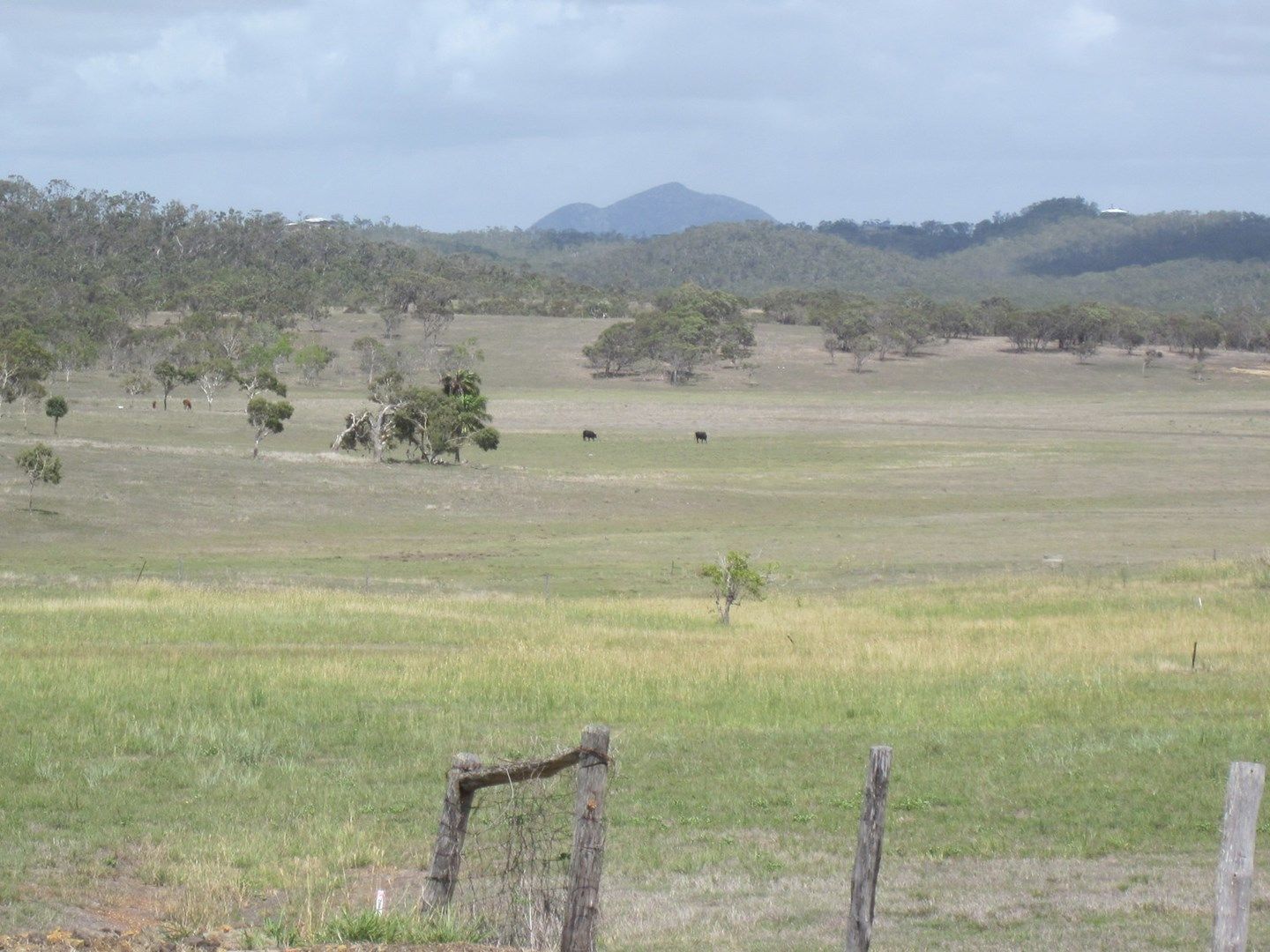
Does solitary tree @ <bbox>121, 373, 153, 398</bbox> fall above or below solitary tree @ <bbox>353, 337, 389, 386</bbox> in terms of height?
below

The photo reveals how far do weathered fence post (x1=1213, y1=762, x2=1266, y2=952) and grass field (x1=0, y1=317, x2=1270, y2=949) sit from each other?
99.6 inches

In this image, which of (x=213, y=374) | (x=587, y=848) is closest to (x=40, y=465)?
(x=587, y=848)

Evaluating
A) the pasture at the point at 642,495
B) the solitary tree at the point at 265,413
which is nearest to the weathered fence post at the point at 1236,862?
the pasture at the point at 642,495

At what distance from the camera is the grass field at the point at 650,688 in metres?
9.78

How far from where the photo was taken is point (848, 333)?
14638 centimetres

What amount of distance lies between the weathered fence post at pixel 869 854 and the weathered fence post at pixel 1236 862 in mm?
1435

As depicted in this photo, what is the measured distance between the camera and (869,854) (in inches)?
270

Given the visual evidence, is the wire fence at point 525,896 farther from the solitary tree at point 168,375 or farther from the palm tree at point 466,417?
the solitary tree at point 168,375

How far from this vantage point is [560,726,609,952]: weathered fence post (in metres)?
6.78

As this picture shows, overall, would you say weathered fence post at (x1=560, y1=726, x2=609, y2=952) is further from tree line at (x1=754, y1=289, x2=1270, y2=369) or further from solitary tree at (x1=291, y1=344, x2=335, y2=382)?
tree line at (x1=754, y1=289, x2=1270, y2=369)

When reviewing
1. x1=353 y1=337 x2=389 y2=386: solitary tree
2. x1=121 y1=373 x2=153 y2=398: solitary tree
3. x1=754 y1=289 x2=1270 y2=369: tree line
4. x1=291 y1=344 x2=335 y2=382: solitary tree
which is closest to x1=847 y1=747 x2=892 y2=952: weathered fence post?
x1=121 y1=373 x2=153 y2=398: solitary tree

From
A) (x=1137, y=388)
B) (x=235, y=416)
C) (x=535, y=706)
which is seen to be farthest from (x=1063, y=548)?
(x=1137, y=388)

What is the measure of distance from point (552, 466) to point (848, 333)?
81.0 metres

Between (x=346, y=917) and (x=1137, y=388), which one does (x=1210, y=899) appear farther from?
(x=1137, y=388)
